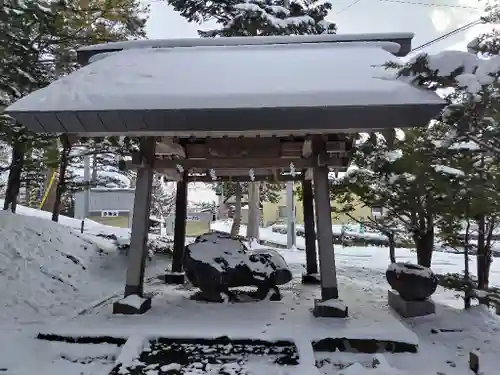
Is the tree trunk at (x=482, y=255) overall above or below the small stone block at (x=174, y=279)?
above

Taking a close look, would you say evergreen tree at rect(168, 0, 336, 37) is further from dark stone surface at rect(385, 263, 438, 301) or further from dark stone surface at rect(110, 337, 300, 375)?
dark stone surface at rect(110, 337, 300, 375)

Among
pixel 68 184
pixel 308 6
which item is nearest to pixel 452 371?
pixel 68 184

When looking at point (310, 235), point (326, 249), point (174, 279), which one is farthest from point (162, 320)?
point (310, 235)

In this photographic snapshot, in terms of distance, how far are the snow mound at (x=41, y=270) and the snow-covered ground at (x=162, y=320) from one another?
0.7 inches

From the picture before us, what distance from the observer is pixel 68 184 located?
9.23 meters

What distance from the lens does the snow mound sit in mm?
5070

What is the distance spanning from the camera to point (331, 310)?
432 cm

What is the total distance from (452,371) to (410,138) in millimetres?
2237

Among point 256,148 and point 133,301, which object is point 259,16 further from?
point 133,301

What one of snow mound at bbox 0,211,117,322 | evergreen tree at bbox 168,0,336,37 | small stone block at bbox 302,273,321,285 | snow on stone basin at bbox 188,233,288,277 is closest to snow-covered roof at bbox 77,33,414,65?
snow on stone basin at bbox 188,233,288,277

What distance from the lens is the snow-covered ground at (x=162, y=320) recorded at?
11.6 ft

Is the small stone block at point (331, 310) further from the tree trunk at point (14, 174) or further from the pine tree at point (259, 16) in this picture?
the pine tree at point (259, 16)

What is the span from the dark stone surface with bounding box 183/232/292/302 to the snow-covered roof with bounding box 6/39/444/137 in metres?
1.77

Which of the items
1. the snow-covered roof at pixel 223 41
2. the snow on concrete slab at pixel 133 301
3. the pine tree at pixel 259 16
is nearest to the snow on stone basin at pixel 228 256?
the snow on concrete slab at pixel 133 301
